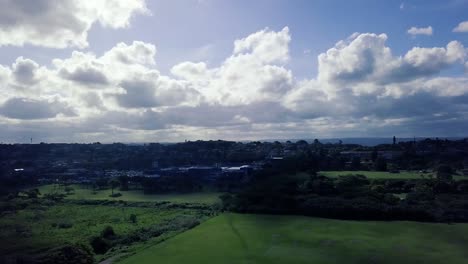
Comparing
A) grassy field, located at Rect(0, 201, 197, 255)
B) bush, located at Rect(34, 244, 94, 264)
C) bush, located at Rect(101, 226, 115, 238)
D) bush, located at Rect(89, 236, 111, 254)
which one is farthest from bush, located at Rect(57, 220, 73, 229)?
bush, located at Rect(34, 244, 94, 264)

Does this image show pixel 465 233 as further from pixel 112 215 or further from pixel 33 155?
pixel 33 155

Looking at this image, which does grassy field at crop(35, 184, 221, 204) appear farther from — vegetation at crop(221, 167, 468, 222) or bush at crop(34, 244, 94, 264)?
bush at crop(34, 244, 94, 264)

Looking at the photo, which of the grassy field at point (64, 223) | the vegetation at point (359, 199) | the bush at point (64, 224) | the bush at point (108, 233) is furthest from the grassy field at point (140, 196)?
the bush at point (108, 233)

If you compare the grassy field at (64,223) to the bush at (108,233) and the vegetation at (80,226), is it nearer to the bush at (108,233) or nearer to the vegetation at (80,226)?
the vegetation at (80,226)

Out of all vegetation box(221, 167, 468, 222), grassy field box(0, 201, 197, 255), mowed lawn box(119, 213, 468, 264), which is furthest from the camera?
vegetation box(221, 167, 468, 222)

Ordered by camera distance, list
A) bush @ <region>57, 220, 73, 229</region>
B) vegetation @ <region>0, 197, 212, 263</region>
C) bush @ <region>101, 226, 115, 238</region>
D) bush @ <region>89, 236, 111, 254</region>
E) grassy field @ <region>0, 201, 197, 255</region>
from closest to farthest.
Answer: vegetation @ <region>0, 197, 212, 263</region> < grassy field @ <region>0, 201, 197, 255</region> < bush @ <region>89, 236, 111, 254</region> < bush @ <region>101, 226, 115, 238</region> < bush @ <region>57, 220, 73, 229</region>

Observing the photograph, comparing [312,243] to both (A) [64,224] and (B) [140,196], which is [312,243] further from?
(B) [140,196]

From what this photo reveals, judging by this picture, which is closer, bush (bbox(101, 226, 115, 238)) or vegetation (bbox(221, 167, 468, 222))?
bush (bbox(101, 226, 115, 238))
